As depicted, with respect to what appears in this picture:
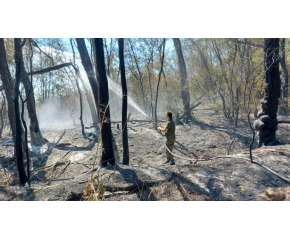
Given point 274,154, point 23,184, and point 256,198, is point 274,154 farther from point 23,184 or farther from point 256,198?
point 23,184

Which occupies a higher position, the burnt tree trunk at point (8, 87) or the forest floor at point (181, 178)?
the burnt tree trunk at point (8, 87)

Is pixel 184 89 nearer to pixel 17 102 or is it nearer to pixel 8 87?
pixel 8 87

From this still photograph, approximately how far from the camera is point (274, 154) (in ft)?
17.8

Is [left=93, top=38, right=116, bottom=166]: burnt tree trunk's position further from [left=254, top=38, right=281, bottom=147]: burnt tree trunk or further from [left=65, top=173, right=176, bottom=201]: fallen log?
[left=254, top=38, right=281, bottom=147]: burnt tree trunk

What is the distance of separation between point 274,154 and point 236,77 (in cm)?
787

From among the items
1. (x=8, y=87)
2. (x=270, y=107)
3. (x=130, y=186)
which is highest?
(x=8, y=87)

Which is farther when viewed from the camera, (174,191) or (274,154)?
(274,154)

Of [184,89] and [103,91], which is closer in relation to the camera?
[103,91]

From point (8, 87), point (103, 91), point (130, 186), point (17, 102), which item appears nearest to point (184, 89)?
point (103, 91)

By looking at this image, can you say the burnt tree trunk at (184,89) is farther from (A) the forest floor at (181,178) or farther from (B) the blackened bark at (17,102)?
(B) the blackened bark at (17,102)

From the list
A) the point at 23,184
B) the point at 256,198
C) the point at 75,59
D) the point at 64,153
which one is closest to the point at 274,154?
the point at 256,198

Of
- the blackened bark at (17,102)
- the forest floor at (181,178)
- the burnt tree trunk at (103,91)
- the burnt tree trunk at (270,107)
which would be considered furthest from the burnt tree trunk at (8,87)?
the burnt tree trunk at (270,107)

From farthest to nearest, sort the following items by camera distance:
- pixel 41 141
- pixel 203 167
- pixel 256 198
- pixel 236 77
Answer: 1. pixel 236 77
2. pixel 41 141
3. pixel 203 167
4. pixel 256 198

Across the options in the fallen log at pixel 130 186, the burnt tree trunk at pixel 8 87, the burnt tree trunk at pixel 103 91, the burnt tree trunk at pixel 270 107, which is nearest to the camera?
the fallen log at pixel 130 186
